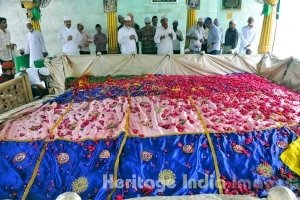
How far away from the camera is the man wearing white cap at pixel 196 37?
21.3ft

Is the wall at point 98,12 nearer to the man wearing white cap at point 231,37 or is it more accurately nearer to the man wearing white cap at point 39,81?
the man wearing white cap at point 231,37

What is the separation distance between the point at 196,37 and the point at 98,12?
10.8ft

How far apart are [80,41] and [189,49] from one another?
2.81m

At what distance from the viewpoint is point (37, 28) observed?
291 inches

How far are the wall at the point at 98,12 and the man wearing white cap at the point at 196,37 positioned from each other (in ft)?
5.42

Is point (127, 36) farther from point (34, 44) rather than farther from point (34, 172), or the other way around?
point (34, 172)

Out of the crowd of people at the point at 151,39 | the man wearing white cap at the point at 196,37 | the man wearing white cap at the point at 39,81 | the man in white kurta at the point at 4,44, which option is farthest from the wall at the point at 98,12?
the man wearing white cap at the point at 39,81

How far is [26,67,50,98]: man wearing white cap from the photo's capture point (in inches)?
163

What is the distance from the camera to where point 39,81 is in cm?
434

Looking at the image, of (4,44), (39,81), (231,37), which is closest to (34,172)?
(39,81)

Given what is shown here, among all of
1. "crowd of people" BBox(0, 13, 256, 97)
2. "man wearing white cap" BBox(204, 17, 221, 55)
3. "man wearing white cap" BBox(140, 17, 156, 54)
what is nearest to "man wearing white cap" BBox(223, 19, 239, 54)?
"crowd of people" BBox(0, 13, 256, 97)

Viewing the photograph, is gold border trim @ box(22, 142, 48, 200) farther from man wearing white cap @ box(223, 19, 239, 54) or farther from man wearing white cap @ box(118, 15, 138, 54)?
man wearing white cap @ box(223, 19, 239, 54)

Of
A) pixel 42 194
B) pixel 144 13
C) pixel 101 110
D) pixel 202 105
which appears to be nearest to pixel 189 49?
pixel 144 13

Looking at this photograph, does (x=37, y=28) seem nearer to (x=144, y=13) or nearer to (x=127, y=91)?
(x=144, y=13)
